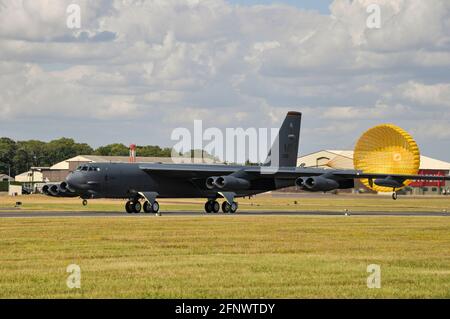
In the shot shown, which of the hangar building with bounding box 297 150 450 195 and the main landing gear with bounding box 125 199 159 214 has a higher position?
the hangar building with bounding box 297 150 450 195

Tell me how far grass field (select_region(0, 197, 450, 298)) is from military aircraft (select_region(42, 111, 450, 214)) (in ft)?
46.5

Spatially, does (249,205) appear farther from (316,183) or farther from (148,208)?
(148,208)

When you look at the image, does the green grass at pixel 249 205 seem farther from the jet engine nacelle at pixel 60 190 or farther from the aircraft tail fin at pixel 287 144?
the aircraft tail fin at pixel 287 144

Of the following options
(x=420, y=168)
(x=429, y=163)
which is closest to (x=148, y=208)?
(x=420, y=168)

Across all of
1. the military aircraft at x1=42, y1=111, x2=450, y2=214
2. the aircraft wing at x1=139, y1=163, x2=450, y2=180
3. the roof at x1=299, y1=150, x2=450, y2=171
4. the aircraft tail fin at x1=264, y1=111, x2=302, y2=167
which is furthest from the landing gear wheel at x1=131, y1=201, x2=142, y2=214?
the roof at x1=299, y1=150, x2=450, y2=171

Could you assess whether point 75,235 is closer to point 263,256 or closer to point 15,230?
point 15,230

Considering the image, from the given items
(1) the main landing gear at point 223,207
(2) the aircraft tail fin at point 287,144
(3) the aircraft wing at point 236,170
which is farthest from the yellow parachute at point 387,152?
(1) the main landing gear at point 223,207

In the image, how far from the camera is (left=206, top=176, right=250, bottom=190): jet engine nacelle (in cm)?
6072

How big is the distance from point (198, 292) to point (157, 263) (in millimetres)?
5843

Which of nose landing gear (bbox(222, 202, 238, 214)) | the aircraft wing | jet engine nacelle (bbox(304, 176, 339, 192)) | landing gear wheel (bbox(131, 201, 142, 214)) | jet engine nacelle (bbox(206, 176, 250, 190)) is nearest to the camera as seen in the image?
landing gear wheel (bbox(131, 201, 142, 214))

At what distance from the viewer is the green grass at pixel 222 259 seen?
18781 millimetres

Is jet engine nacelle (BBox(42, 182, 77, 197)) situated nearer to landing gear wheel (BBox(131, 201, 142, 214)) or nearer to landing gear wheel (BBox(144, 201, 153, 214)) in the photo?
landing gear wheel (BBox(131, 201, 142, 214))

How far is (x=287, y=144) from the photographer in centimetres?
6800
